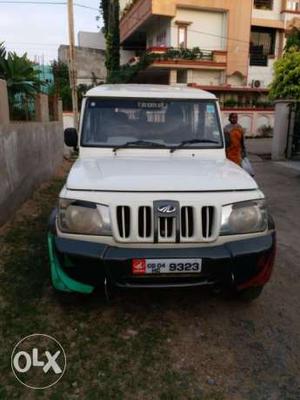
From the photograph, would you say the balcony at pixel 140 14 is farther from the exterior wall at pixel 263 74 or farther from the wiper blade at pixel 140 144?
the wiper blade at pixel 140 144

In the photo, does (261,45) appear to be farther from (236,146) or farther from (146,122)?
(146,122)

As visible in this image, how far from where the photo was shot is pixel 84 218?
9.17 feet

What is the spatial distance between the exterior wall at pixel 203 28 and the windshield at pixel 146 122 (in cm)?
2390

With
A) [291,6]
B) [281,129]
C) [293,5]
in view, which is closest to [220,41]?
[291,6]

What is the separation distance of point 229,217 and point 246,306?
41.3 inches

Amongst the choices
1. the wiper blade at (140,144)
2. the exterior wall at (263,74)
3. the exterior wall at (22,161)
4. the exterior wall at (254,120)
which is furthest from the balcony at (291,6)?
the wiper blade at (140,144)

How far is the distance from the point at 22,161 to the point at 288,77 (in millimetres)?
15758

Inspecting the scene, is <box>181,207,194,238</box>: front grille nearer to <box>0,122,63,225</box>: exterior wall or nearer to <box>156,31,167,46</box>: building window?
<box>0,122,63,225</box>: exterior wall

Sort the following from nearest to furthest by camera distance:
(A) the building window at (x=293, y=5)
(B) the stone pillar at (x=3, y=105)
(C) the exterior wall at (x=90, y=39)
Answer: (B) the stone pillar at (x=3, y=105) < (A) the building window at (x=293, y=5) < (C) the exterior wall at (x=90, y=39)

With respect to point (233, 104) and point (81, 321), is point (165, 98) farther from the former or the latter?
point (233, 104)

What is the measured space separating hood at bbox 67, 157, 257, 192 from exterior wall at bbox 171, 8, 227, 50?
80.9ft

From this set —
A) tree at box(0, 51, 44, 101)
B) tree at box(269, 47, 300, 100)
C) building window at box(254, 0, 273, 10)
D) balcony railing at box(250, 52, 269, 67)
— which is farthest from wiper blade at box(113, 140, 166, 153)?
building window at box(254, 0, 273, 10)

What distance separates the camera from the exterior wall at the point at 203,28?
25734 millimetres

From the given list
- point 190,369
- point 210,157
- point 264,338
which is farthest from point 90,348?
point 210,157
